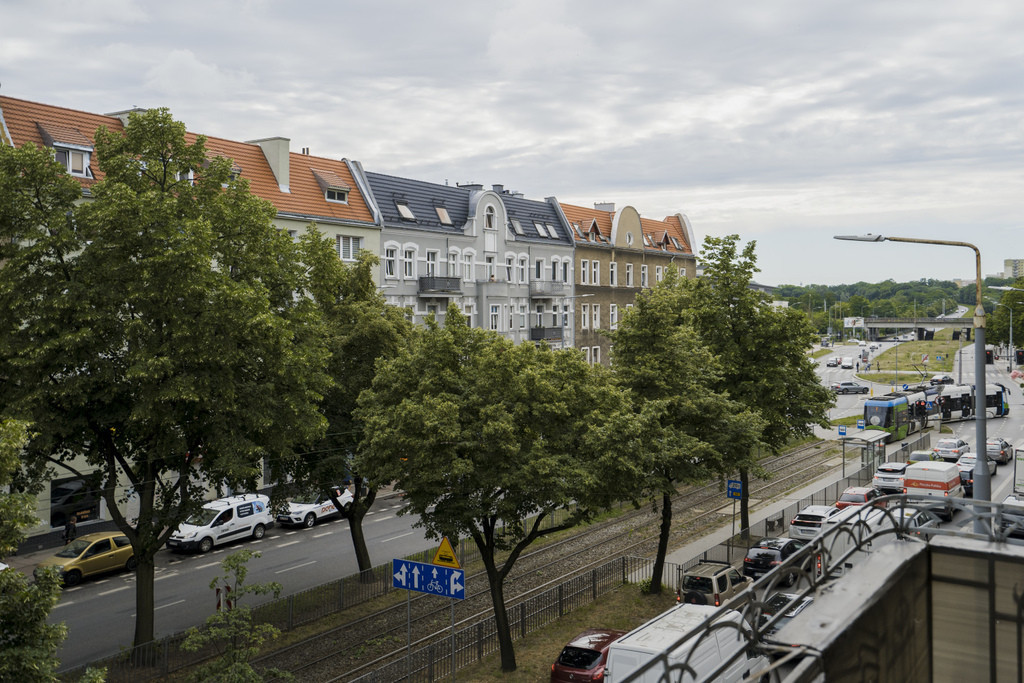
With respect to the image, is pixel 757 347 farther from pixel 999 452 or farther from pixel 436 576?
pixel 999 452

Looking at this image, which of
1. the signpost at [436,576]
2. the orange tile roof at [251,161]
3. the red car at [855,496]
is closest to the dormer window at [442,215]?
the orange tile roof at [251,161]

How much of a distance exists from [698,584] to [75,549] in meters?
20.4

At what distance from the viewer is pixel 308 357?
21.4 meters

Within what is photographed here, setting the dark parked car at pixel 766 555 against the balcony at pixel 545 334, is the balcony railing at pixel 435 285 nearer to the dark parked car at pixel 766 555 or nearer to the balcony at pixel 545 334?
the balcony at pixel 545 334

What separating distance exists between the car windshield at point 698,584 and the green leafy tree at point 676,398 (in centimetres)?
239

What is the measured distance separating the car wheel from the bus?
4004 centimetres

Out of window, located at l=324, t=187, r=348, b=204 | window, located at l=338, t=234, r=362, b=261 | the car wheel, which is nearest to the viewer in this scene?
the car wheel

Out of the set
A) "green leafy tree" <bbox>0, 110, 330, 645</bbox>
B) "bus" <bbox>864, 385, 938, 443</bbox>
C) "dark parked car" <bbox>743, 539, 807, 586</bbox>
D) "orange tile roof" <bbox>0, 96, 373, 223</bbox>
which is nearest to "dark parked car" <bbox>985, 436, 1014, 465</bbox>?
"bus" <bbox>864, 385, 938, 443</bbox>

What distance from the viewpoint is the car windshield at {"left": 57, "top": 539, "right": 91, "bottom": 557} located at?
27.9 meters

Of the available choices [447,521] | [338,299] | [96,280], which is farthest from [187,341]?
[338,299]

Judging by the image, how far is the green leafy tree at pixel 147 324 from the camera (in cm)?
1770

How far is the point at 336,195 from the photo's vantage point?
44906 millimetres

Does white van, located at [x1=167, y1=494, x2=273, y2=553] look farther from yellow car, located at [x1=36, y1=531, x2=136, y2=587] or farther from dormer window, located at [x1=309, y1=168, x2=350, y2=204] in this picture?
dormer window, located at [x1=309, y1=168, x2=350, y2=204]

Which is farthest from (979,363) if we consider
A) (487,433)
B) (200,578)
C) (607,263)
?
(607,263)
